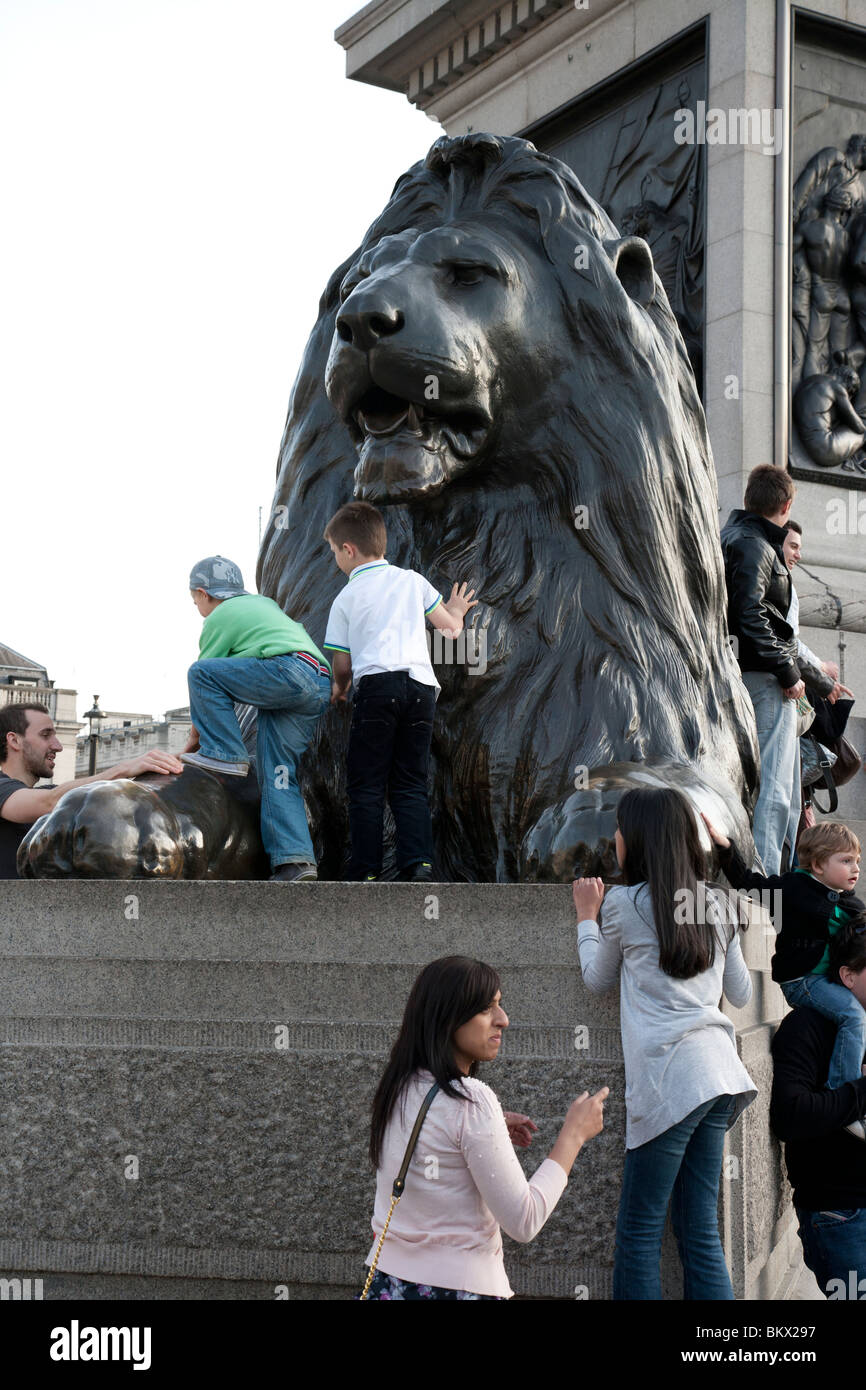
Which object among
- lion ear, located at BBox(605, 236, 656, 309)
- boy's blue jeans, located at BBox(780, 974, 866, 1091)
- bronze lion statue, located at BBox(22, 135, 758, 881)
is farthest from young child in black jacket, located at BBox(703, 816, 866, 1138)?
lion ear, located at BBox(605, 236, 656, 309)

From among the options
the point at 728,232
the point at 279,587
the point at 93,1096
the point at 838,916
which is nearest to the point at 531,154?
the point at 279,587

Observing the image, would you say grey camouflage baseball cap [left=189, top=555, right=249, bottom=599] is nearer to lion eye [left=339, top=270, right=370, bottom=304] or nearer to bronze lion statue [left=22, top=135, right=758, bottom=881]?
bronze lion statue [left=22, top=135, right=758, bottom=881]

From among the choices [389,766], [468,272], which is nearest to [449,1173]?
[389,766]

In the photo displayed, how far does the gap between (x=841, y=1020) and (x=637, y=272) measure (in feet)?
6.82

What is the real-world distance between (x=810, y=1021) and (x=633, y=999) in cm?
80

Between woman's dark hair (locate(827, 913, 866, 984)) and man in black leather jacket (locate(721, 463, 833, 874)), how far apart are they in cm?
143

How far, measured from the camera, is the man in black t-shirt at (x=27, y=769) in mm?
3917

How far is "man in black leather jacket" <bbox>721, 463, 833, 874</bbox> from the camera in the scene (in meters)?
5.64

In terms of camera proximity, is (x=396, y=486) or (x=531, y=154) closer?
(x=396, y=486)

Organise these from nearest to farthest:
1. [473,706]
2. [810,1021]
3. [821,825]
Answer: [810,1021], [473,706], [821,825]

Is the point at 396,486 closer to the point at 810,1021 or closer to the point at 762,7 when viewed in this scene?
the point at 810,1021

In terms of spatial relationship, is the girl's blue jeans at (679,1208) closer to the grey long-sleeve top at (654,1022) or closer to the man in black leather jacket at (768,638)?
the grey long-sleeve top at (654,1022)

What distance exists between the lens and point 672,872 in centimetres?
339
